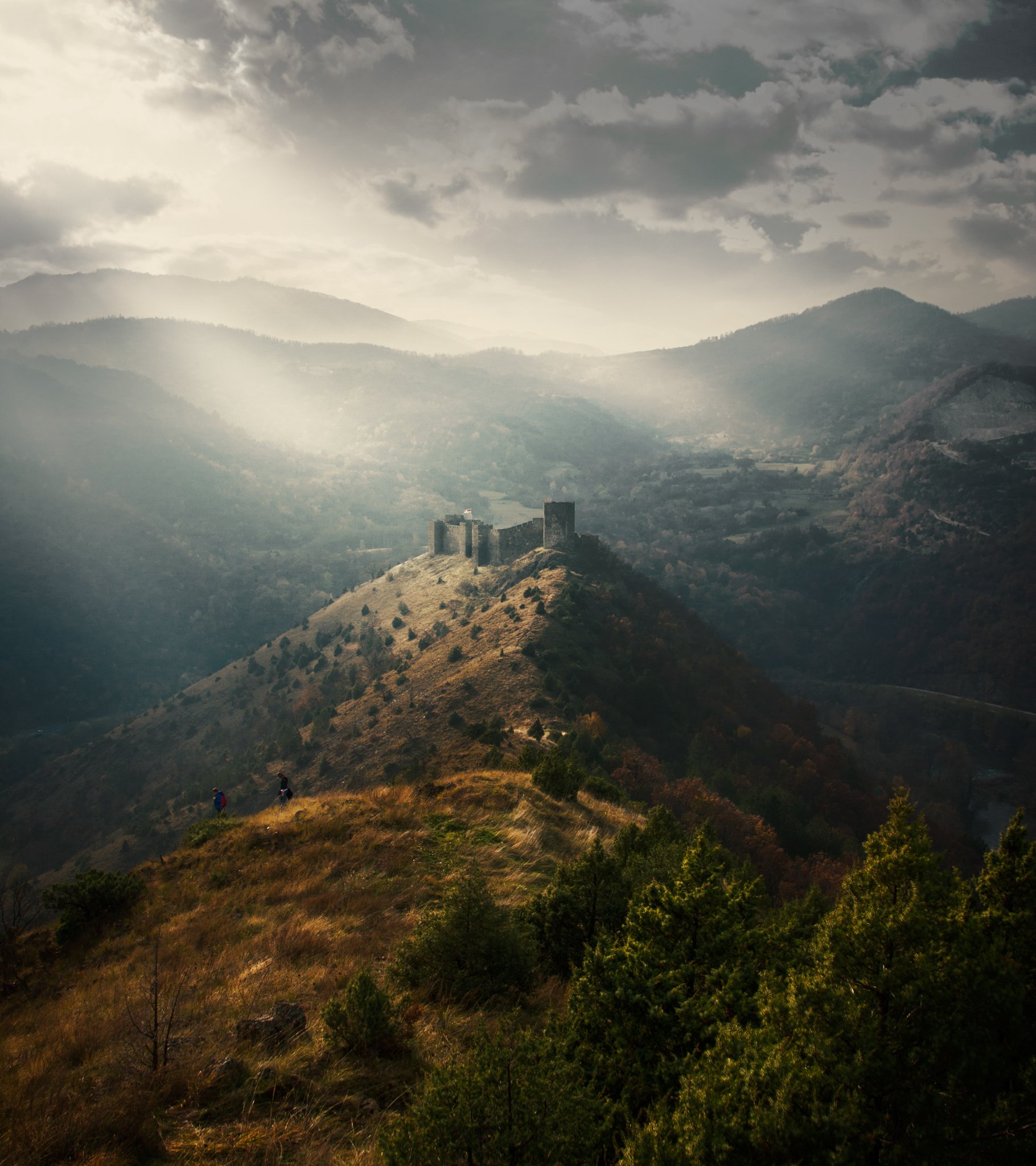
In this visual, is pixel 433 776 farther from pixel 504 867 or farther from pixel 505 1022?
pixel 505 1022

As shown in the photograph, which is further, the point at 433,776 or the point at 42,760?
the point at 42,760

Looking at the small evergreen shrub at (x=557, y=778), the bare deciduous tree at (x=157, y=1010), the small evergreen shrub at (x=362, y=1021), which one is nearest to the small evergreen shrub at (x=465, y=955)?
the small evergreen shrub at (x=362, y=1021)

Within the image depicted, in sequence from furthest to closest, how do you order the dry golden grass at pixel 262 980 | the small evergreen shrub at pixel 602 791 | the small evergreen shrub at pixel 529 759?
the small evergreen shrub at pixel 602 791, the small evergreen shrub at pixel 529 759, the dry golden grass at pixel 262 980

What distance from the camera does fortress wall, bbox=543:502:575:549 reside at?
233 ft

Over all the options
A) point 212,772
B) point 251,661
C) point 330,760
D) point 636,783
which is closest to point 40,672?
point 251,661

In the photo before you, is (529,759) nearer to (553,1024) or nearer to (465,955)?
(465,955)

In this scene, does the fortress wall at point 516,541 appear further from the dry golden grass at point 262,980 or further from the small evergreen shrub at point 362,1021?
the small evergreen shrub at point 362,1021

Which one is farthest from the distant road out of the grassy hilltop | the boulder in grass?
the boulder in grass

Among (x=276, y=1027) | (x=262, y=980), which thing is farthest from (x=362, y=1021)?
(x=262, y=980)

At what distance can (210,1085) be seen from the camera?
6.85 metres

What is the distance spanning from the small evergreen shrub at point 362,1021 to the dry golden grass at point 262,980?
0.21m

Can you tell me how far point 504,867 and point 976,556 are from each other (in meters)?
215

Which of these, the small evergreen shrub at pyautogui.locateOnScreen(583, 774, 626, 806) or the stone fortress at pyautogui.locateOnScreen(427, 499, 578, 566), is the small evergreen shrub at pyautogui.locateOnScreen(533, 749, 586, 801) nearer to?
the small evergreen shrub at pyautogui.locateOnScreen(583, 774, 626, 806)

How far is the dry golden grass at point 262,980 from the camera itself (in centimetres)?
614
